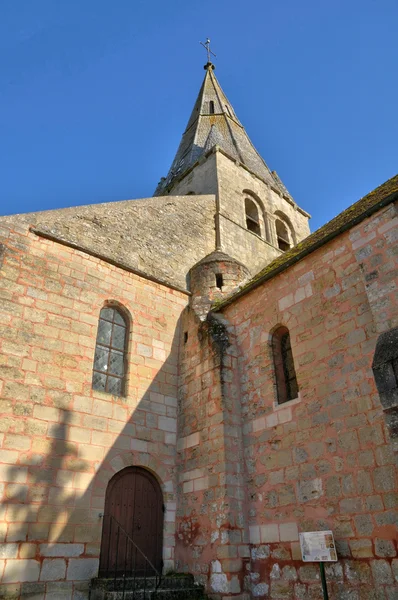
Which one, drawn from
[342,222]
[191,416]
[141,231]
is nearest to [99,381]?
[191,416]

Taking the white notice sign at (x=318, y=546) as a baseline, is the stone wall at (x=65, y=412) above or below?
above

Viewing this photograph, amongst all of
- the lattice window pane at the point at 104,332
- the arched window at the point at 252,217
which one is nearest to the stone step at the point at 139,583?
the lattice window pane at the point at 104,332

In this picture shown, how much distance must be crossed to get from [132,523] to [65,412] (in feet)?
6.95

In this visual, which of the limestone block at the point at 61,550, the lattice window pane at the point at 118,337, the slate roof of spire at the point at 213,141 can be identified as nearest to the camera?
the limestone block at the point at 61,550

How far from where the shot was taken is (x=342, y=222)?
817 centimetres

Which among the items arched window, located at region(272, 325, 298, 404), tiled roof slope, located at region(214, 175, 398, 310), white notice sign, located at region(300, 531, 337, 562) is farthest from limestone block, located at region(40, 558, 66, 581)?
tiled roof slope, located at region(214, 175, 398, 310)

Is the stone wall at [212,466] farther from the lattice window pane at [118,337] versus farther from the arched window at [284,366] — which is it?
the lattice window pane at [118,337]

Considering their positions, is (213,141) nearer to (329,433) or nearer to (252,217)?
(252,217)

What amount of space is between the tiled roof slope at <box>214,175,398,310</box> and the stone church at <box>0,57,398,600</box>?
2.1 inches

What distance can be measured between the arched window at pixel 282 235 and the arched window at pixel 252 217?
1.16 m

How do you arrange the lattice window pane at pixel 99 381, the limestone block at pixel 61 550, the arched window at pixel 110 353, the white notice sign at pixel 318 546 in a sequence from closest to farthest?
1. the white notice sign at pixel 318 546
2. the limestone block at pixel 61 550
3. the lattice window pane at pixel 99 381
4. the arched window at pixel 110 353

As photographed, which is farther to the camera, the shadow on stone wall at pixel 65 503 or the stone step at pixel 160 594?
the shadow on stone wall at pixel 65 503

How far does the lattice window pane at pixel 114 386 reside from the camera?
310 inches

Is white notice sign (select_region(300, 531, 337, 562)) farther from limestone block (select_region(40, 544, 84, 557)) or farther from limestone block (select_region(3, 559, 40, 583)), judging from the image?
limestone block (select_region(3, 559, 40, 583))
